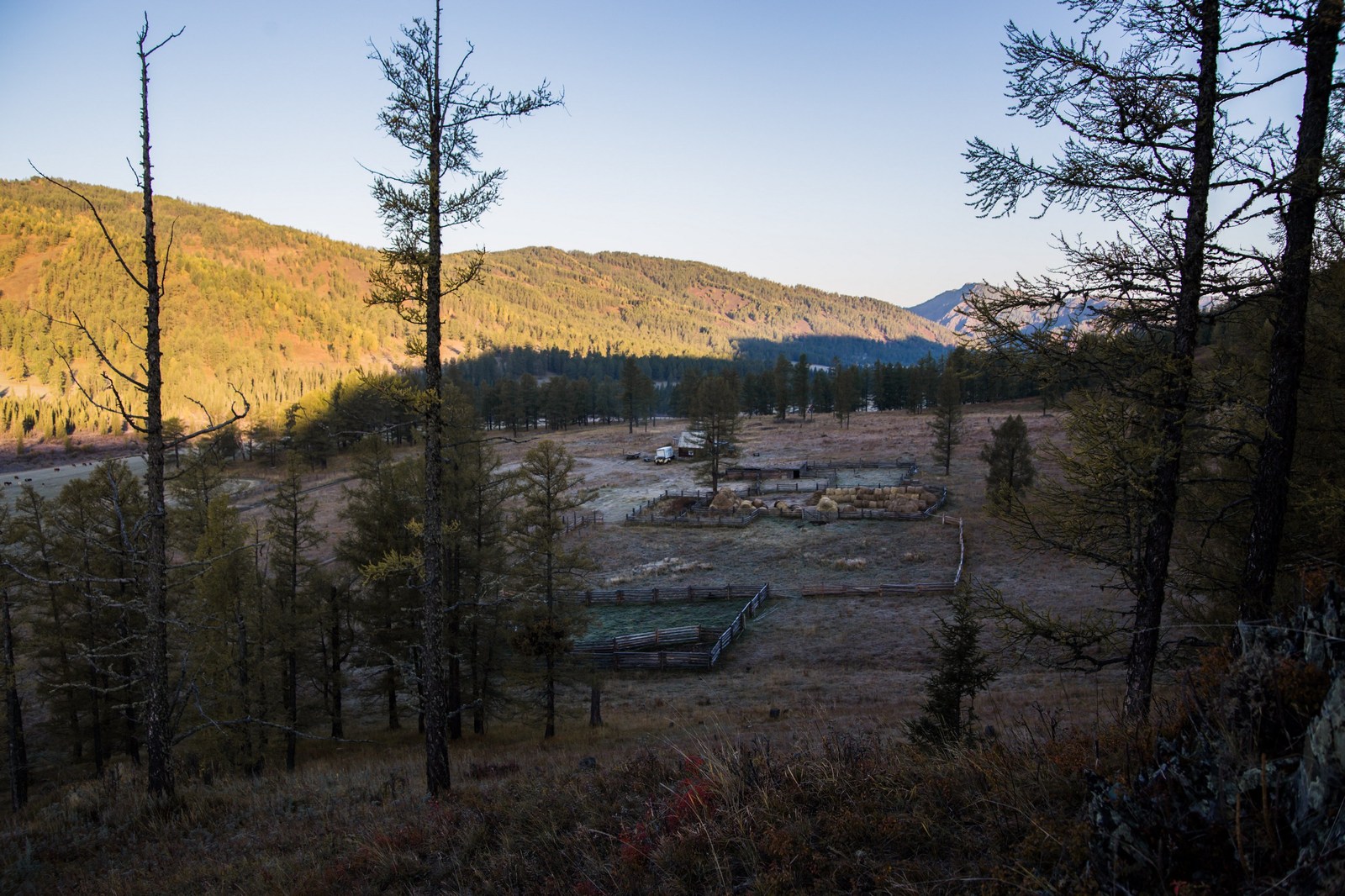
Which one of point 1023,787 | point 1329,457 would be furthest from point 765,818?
point 1329,457

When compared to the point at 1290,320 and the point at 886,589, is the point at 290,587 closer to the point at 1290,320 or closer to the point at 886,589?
the point at 1290,320

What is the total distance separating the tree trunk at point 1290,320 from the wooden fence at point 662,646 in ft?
68.8

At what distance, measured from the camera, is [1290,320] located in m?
6.67

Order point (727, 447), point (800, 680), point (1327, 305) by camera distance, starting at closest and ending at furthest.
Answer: point (1327, 305), point (800, 680), point (727, 447)

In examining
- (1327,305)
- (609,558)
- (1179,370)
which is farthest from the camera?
(609,558)

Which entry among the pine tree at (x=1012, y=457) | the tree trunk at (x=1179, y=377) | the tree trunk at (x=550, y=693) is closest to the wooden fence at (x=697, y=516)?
the pine tree at (x=1012, y=457)

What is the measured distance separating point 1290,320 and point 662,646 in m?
24.6

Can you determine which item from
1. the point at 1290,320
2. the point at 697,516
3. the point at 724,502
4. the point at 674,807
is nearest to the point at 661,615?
the point at 697,516

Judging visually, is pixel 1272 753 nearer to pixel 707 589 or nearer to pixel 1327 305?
pixel 1327 305

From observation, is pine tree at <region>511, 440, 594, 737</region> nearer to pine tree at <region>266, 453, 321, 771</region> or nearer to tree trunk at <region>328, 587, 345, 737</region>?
tree trunk at <region>328, 587, 345, 737</region>

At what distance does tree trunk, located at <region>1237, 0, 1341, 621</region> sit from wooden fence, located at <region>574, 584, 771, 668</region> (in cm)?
2096

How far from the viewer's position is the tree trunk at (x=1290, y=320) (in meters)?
6.32

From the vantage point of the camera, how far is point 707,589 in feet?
111

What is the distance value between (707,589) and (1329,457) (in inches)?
1016
